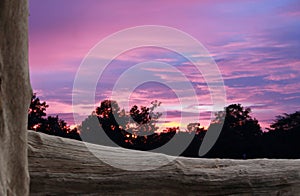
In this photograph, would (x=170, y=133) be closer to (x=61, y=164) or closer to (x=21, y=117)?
(x=61, y=164)

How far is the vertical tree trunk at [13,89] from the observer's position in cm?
182

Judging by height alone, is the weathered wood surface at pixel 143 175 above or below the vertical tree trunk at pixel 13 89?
below

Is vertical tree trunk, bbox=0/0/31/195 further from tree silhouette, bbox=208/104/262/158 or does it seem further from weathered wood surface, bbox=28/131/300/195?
tree silhouette, bbox=208/104/262/158

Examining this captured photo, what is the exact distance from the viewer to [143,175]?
106 inches

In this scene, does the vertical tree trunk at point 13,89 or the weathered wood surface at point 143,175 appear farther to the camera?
the weathered wood surface at point 143,175

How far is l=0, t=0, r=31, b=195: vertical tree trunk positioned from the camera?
71.8 inches

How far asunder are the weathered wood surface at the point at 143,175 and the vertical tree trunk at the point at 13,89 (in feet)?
1.69

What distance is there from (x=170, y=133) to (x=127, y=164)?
718 millimetres

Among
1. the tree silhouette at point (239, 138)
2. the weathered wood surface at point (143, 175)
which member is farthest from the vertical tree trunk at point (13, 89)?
the tree silhouette at point (239, 138)

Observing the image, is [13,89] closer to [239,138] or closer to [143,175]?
[143,175]

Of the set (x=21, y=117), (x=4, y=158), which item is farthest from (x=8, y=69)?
(x=4, y=158)

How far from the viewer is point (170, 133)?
132 inches

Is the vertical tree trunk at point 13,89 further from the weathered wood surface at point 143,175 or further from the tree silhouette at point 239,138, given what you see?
the tree silhouette at point 239,138

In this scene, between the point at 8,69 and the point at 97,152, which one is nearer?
the point at 8,69
